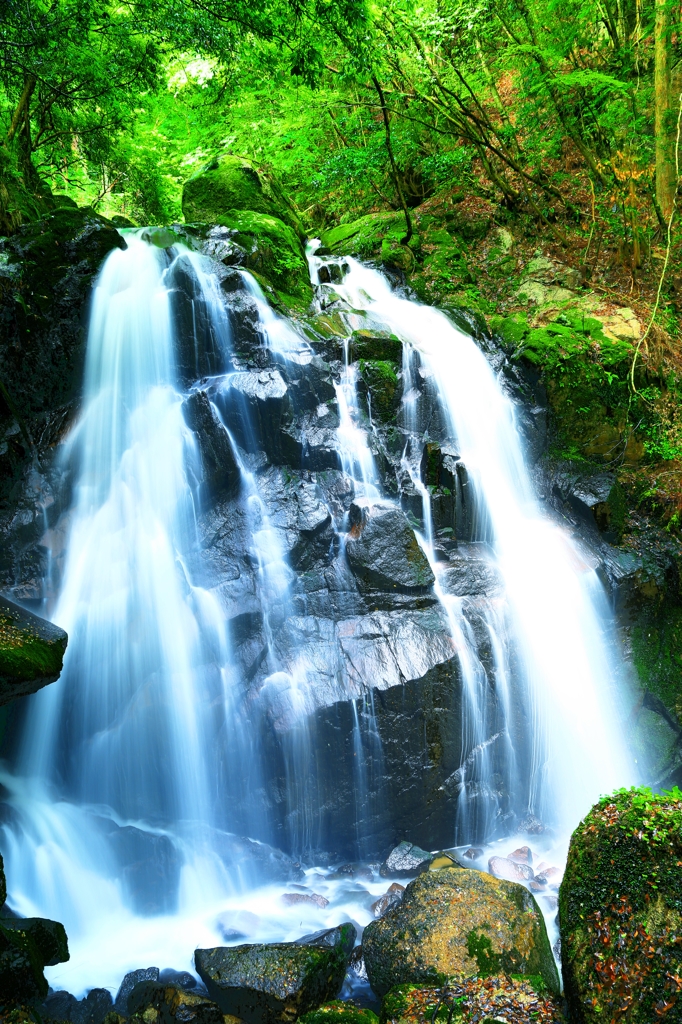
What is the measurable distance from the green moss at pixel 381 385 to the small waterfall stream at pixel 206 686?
213 millimetres

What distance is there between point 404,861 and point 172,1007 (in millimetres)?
2290

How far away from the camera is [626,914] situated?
3.10 m

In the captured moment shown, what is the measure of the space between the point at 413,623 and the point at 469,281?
6.89m

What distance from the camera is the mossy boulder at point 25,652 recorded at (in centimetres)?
417

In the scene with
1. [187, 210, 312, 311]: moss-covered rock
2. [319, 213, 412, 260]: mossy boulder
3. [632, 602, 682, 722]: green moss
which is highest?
[319, 213, 412, 260]: mossy boulder

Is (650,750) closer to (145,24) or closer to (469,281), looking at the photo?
(469,281)

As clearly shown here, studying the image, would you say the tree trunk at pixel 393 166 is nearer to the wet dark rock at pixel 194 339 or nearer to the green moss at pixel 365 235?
the green moss at pixel 365 235

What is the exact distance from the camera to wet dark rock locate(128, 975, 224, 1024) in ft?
12.3

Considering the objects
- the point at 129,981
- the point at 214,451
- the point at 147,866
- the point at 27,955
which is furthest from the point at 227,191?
the point at 129,981

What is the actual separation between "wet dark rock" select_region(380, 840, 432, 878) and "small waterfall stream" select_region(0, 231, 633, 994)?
0.86 ft

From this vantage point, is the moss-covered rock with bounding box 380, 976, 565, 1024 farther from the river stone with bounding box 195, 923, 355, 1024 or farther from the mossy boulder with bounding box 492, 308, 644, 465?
the mossy boulder with bounding box 492, 308, 644, 465

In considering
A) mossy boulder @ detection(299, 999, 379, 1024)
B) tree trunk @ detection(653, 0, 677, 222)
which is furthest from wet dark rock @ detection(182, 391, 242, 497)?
tree trunk @ detection(653, 0, 677, 222)

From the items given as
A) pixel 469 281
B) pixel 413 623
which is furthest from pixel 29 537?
pixel 469 281

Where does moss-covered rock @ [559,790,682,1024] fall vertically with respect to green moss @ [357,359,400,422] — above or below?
below
